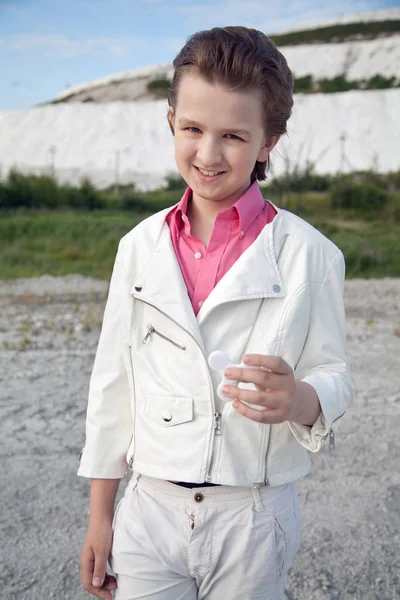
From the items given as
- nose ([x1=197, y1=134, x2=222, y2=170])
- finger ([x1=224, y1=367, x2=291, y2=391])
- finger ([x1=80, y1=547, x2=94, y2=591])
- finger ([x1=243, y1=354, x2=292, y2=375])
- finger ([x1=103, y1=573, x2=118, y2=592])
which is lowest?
finger ([x1=103, y1=573, x2=118, y2=592])

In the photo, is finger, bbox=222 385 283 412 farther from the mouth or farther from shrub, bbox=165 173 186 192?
shrub, bbox=165 173 186 192

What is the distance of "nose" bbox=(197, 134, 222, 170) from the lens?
1.13m

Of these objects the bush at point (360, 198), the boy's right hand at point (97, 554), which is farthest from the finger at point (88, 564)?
the bush at point (360, 198)

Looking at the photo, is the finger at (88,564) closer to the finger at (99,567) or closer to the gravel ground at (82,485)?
the finger at (99,567)

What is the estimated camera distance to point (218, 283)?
3.69 feet

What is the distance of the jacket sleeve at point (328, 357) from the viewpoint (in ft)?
3.59

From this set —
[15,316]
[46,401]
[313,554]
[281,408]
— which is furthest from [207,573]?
[15,316]

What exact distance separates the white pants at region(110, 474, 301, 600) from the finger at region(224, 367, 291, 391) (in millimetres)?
230

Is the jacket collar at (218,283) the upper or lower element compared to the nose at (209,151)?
lower

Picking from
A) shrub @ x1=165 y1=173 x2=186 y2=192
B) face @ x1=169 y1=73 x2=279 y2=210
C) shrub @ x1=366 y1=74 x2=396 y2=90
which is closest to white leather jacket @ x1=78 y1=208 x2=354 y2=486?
face @ x1=169 y1=73 x2=279 y2=210

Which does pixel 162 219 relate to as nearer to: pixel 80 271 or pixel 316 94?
pixel 80 271

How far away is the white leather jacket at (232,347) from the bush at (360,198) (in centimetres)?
1338

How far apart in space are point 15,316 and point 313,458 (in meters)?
3.68

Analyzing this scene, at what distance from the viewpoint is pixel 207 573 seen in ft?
3.74
